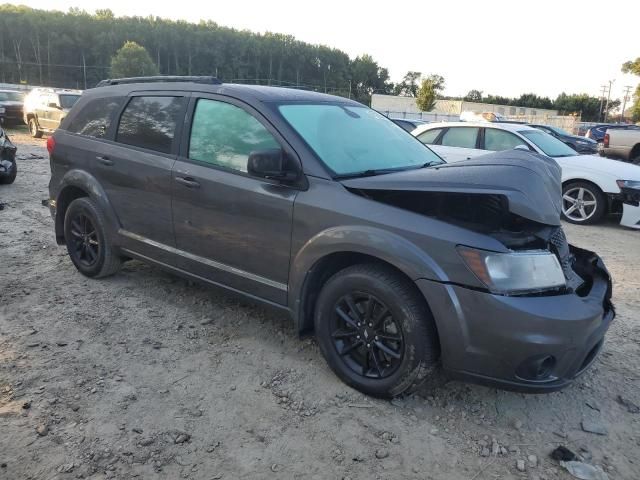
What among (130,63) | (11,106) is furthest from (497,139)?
(130,63)

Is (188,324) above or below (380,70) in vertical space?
below

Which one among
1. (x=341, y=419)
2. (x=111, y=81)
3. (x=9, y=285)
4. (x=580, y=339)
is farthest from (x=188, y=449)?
(x=111, y=81)

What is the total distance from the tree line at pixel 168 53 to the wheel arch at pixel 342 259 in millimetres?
62100

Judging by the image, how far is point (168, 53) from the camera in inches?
3730

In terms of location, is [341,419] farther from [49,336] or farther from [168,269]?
[49,336]

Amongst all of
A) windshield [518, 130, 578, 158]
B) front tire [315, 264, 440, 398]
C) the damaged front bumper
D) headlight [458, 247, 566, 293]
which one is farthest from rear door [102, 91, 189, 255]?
windshield [518, 130, 578, 158]

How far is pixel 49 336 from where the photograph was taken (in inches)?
147

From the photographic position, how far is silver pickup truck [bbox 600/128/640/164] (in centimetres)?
1366

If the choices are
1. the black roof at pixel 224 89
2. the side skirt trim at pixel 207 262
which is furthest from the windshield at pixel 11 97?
the side skirt trim at pixel 207 262

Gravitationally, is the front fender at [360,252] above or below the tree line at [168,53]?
below

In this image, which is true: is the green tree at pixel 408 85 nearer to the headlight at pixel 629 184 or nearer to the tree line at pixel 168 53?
the tree line at pixel 168 53

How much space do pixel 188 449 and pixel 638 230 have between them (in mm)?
7919

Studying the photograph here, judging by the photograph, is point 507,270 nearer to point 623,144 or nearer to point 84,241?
point 84,241

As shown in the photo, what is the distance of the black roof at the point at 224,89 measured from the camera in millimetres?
3672
